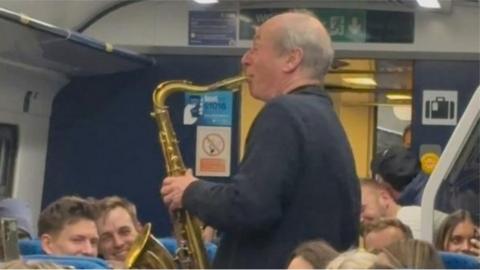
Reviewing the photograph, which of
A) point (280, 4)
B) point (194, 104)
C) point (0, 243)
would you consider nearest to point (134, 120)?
point (194, 104)

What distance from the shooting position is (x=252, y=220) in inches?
138

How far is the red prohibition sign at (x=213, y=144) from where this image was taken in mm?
10461

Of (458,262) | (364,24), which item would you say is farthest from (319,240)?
(364,24)

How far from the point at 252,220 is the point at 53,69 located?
671 centimetres

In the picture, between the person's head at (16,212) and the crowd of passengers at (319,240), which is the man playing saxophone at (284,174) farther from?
the person's head at (16,212)

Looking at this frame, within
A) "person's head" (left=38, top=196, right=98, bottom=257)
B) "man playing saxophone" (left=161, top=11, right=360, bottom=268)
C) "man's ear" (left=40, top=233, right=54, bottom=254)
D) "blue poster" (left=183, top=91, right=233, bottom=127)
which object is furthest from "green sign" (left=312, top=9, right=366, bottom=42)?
"man playing saxophone" (left=161, top=11, right=360, bottom=268)

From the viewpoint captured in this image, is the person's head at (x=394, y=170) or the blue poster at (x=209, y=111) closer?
the person's head at (x=394, y=170)

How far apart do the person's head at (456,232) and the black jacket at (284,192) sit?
140 centimetres

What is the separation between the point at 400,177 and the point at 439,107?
299cm

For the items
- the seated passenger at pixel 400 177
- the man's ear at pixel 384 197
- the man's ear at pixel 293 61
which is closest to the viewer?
the man's ear at pixel 293 61

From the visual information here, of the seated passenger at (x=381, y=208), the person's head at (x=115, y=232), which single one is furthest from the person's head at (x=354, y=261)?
the person's head at (x=115, y=232)

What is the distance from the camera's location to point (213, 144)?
10.5 metres

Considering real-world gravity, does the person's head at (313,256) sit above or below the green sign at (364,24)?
below

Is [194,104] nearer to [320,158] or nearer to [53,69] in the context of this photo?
[53,69]
